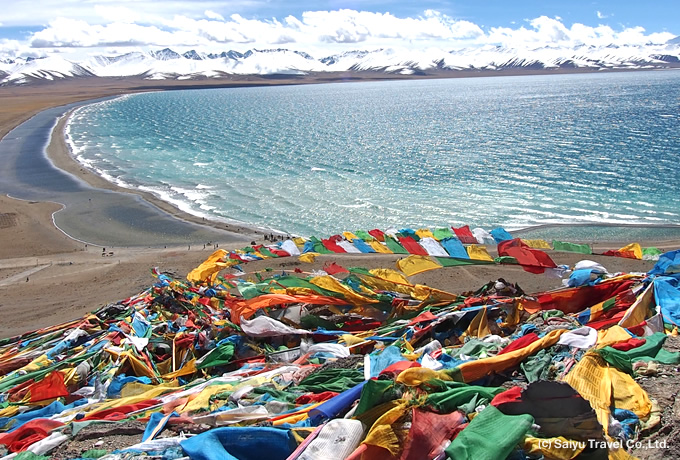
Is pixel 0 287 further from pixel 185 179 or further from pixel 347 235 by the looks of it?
pixel 185 179

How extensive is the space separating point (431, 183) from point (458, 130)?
100 ft

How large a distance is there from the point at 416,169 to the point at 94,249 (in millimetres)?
25721

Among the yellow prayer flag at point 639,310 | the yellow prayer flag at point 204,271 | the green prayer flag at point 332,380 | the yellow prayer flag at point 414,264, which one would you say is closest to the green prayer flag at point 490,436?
the green prayer flag at point 332,380

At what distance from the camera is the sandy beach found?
1992 centimetres

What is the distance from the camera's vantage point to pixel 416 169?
1810 inches

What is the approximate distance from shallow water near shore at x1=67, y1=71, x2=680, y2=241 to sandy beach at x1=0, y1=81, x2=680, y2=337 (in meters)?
2.96

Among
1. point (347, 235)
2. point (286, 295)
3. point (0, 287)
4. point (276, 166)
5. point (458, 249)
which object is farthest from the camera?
point (276, 166)

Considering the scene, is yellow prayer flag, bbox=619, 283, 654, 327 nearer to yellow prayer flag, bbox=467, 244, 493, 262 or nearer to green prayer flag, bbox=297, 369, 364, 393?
green prayer flag, bbox=297, 369, 364, 393

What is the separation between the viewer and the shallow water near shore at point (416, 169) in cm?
3300

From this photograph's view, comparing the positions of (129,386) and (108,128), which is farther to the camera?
(108,128)

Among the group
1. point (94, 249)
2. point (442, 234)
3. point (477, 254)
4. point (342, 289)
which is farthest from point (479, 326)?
point (94, 249)

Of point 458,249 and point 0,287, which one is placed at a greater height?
point 458,249

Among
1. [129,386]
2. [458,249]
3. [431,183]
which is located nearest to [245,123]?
[431,183]

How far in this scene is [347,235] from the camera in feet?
68.6
